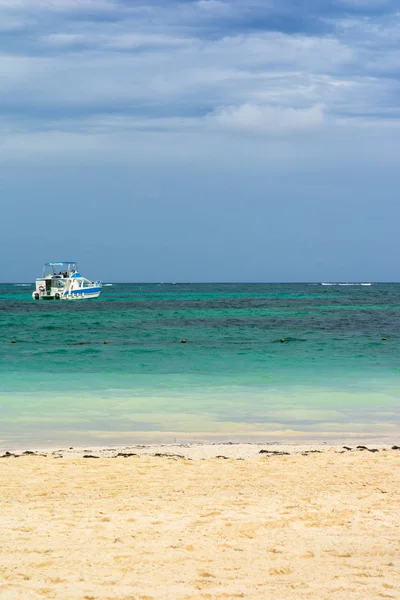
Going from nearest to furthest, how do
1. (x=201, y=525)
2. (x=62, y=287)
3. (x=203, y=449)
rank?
(x=201, y=525) < (x=203, y=449) < (x=62, y=287)

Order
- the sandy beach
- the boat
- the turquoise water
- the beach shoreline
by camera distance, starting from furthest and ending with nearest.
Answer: the boat < the turquoise water < the beach shoreline < the sandy beach

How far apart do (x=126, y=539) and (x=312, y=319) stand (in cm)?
4277

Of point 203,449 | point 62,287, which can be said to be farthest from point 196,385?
point 62,287

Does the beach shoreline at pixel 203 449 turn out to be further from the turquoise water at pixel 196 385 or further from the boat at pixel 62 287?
the boat at pixel 62 287

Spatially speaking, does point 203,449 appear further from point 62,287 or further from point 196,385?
point 62,287

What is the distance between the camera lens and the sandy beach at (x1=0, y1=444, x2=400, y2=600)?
5.36 m

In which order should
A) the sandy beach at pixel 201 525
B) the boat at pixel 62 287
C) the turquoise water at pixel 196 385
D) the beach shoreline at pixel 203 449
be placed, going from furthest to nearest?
1. the boat at pixel 62 287
2. the turquoise water at pixel 196 385
3. the beach shoreline at pixel 203 449
4. the sandy beach at pixel 201 525

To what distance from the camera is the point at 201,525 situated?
22.5 feet

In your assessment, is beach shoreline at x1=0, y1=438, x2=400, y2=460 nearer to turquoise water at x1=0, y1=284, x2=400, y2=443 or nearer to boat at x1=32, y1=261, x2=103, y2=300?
turquoise water at x1=0, y1=284, x2=400, y2=443

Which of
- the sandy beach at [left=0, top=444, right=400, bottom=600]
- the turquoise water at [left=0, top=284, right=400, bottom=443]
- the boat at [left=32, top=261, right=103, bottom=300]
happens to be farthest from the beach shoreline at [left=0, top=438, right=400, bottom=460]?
the boat at [left=32, top=261, right=103, bottom=300]

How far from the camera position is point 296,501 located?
777cm

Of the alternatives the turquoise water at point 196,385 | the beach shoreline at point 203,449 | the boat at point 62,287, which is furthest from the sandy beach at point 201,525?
the boat at point 62,287

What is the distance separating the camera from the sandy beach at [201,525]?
17.6ft

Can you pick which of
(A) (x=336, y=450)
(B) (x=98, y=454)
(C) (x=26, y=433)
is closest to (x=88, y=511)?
(B) (x=98, y=454)
